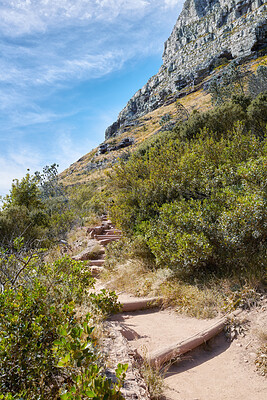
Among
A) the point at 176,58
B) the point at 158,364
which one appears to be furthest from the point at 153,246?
the point at 176,58

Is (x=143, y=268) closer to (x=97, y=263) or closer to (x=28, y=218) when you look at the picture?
(x=97, y=263)

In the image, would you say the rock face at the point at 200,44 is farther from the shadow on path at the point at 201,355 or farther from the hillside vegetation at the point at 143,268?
the shadow on path at the point at 201,355

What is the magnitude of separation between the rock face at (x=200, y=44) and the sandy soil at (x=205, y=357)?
9599cm

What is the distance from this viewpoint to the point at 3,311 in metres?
2.89

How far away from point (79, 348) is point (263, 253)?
5.23m

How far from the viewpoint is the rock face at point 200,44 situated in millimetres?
82000

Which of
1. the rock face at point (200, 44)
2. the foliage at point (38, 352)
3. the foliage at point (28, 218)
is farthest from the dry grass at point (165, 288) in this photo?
the rock face at point (200, 44)

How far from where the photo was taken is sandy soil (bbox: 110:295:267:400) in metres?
3.31

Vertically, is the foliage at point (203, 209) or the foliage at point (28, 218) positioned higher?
the foliage at point (28, 218)

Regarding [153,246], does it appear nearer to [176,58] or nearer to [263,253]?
[263,253]

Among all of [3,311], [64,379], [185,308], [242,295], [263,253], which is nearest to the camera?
[64,379]

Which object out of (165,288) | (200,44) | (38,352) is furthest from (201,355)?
(200,44)

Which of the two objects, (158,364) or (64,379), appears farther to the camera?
(158,364)

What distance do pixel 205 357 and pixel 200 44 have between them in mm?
134323
